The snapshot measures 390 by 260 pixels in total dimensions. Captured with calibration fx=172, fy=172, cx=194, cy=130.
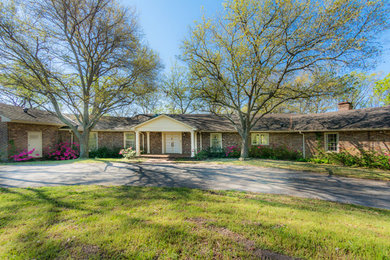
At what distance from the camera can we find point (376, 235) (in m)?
3.01

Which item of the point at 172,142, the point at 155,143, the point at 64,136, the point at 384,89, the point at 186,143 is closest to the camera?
the point at 64,136

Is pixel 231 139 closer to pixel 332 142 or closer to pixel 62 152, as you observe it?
pixel 332 142

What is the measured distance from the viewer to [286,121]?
56.1 feet

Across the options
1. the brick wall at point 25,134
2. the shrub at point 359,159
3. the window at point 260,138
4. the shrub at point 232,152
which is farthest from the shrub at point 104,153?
the shrub at point 359,159

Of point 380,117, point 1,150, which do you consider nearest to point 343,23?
point 380,117

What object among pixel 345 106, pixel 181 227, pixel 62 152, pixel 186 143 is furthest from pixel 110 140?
pixel 345 106

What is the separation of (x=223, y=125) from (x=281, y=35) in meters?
8.83

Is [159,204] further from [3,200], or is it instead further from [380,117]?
[380,117]

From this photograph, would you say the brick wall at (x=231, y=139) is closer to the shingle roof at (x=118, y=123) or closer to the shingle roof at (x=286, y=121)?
the shingle roof at (x=286, y=121)

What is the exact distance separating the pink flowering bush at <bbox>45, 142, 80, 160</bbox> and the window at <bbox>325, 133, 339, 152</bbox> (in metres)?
21.5

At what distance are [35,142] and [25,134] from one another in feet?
3.26

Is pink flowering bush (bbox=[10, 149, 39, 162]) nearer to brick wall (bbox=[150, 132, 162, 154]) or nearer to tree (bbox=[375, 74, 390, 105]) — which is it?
brick wall (bbox=[150, 132, 162, 154])

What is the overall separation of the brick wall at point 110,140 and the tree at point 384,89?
31140 mm

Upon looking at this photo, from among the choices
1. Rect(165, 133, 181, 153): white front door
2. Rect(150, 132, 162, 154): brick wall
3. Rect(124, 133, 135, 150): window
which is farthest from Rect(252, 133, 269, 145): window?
Rect(124, 133, 135, 150): window
